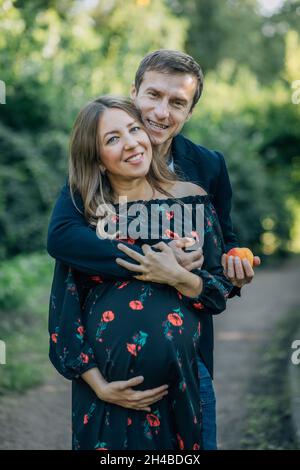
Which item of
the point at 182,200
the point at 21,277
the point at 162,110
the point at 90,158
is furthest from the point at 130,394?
the point at 21,277

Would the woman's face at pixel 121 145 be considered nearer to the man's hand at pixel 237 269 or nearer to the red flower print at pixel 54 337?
the man's hand at pixel 237 269

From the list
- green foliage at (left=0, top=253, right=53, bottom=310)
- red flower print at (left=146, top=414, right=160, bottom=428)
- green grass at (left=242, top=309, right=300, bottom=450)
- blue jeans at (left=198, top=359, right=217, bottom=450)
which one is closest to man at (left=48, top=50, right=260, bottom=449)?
blue jeans at (left=198, top=359, right=217, bottom=450)

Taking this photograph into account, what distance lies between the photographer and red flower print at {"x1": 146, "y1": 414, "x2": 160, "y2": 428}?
2.37 meters

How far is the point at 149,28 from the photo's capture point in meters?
17.8

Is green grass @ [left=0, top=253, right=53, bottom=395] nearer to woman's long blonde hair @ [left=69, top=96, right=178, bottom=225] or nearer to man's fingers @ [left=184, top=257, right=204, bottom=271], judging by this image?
woman's long blonde hair @ [left=69, top=96, right=178, bottom=225]

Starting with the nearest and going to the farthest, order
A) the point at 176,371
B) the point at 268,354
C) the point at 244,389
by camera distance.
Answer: the point at 176,371, the point at 244,389, the point at 268,354

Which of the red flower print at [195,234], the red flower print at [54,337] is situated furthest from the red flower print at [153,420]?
the red flower print at [195,234]

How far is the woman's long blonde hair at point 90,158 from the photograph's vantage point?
2.50m

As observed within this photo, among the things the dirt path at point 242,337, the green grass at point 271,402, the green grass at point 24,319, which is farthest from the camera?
the green grass at point 24,319

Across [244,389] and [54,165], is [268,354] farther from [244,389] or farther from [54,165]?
[54,165]

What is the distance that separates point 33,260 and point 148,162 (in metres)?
6.88

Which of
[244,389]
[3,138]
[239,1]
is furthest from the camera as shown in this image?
[239,1]

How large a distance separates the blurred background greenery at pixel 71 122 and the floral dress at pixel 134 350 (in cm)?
328
